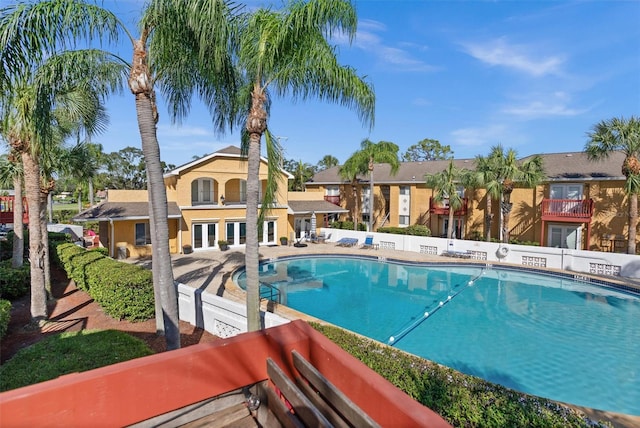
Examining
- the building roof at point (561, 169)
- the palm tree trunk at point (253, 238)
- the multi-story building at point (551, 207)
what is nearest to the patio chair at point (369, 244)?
the multi-story building at point (551, 207)

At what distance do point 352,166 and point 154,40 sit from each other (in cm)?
2466

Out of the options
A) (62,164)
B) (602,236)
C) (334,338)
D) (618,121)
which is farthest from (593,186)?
(62,164)

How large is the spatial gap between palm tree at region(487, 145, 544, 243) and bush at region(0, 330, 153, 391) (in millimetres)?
23922

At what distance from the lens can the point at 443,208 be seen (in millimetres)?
29141

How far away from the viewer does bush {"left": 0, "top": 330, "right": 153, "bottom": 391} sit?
A: 5.79m

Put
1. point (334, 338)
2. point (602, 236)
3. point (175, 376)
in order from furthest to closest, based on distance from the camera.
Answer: point (602, 236)
point (334, 338)
point (175, 376)

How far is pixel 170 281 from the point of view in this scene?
7262 mm

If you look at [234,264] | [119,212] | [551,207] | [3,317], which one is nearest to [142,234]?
[119,212]

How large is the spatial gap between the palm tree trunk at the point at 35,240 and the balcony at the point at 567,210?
2759cm

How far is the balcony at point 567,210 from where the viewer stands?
22.2 meters

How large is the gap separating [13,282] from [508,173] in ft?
89.2

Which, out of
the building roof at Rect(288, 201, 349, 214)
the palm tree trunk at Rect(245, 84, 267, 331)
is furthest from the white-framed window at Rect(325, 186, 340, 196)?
the palm tree trunk at Rect(245, 84, 267, 331)

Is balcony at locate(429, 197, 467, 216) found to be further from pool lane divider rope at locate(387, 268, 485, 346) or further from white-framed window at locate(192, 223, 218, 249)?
white-framed window at locate(192, 223, 218, 249)

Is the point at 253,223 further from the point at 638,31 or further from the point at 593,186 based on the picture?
the point at 593,186
